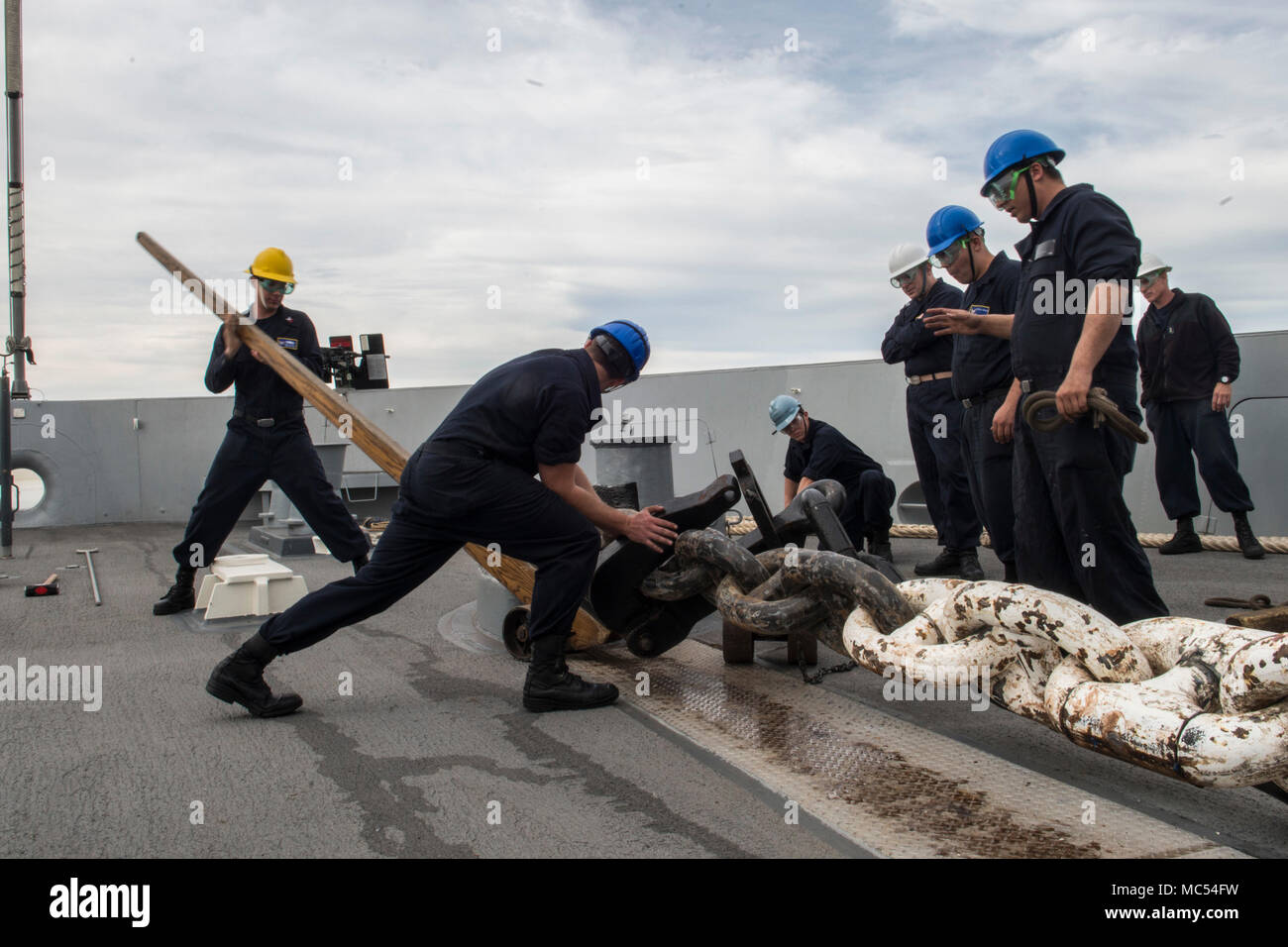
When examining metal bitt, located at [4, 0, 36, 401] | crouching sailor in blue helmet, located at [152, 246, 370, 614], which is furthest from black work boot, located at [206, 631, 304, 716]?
metal bitt, located at [4, 0, 36, 401]

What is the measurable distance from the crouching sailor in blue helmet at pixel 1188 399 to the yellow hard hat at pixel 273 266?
4676 mm

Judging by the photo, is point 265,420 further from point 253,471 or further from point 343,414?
point 343,414

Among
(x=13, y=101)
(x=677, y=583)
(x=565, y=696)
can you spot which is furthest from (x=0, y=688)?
(x=13, y=101)

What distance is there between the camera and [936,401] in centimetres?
493

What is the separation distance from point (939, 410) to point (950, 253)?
1040 mm

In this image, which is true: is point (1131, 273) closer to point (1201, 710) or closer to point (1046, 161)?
point (1046, 161)

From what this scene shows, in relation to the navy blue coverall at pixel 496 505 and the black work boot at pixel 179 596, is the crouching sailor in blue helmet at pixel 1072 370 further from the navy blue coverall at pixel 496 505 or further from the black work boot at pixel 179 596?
the black work boot at pixel 179 596

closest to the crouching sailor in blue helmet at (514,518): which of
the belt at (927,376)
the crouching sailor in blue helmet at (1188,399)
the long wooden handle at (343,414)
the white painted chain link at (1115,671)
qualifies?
the long wooden handle at (343,414)

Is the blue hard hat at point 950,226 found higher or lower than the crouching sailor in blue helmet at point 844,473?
higher

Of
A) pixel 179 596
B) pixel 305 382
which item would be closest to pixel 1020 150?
pixel 305 382

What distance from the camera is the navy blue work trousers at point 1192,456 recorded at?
5391mm

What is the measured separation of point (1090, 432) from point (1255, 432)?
4.16 meters

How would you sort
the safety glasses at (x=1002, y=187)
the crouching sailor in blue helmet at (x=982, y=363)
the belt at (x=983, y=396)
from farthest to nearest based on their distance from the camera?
the belt at (x=983, y=396), the crouching sailor in blue helmet at (x=982, y=363), the safety glasses at (x=1002, y=187)

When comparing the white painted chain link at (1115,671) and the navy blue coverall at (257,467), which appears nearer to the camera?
the white painted chain link at (1115,671)
